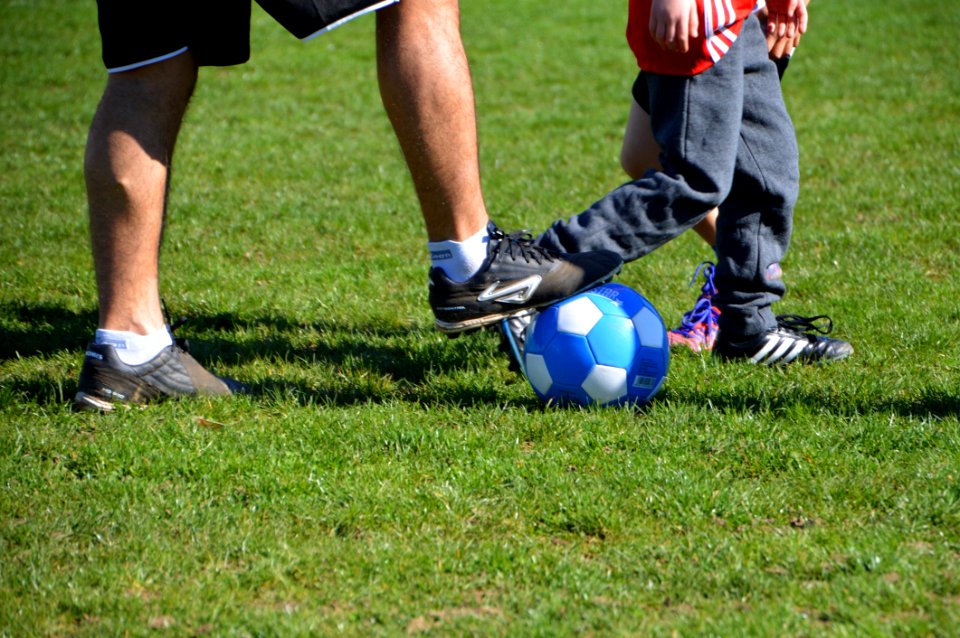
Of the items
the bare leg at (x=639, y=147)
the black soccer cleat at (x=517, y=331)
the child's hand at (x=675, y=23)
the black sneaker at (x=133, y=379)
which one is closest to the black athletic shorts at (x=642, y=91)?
the bare leg at (x=639, y=147)

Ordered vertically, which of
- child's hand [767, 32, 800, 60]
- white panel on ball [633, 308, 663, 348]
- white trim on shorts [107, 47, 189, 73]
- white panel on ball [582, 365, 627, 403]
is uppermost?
child's hand [767, 32, 800, 60]

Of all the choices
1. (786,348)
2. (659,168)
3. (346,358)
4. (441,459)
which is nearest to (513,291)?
(441,459)

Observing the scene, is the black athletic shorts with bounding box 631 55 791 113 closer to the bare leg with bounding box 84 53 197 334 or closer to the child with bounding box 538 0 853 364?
the child with bounding box 538 0 853 364

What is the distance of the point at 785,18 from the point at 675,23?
28.2 inches

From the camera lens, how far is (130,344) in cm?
343

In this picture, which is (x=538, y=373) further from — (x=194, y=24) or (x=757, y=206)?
(x=194, y=24)

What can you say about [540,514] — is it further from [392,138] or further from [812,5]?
[812,5]

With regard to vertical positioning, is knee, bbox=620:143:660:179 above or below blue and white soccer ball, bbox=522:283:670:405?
above

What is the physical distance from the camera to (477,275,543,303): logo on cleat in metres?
3.39

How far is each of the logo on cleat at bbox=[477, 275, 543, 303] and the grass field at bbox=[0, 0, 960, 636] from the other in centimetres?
37

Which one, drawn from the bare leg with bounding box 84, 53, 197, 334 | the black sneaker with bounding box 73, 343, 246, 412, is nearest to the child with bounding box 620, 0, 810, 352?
the bare leg with bounding box 84, 53, 197, 334

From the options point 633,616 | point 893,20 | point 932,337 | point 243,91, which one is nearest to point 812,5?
point 893,20

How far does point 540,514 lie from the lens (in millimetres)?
2764

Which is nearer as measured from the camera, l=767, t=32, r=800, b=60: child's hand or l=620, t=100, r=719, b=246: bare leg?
l=767, t=32, r=800, b=60: child's hand
